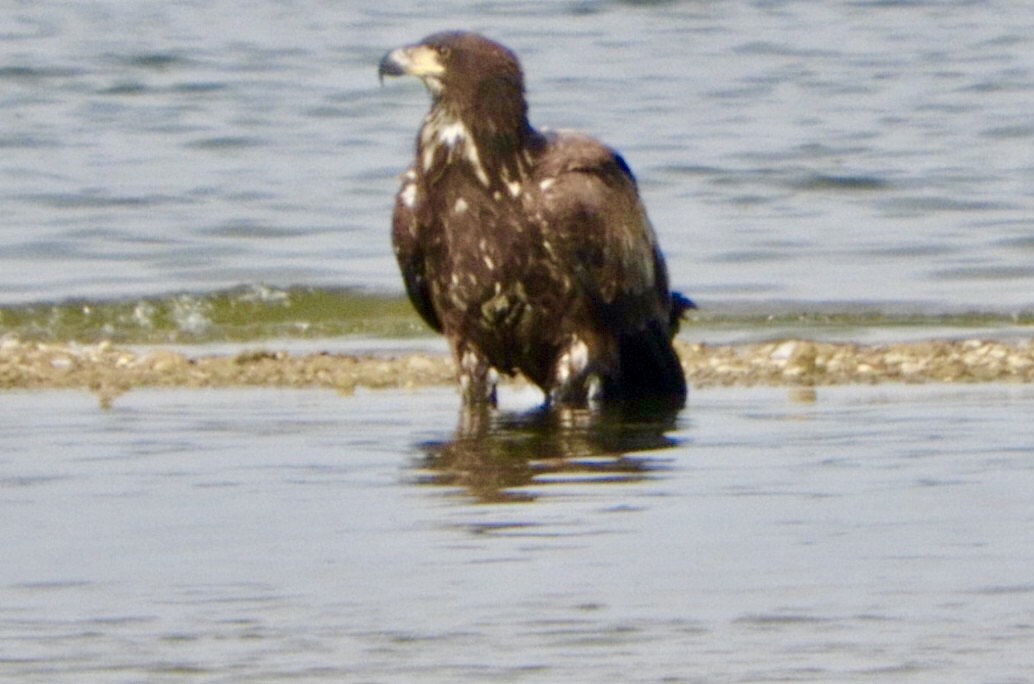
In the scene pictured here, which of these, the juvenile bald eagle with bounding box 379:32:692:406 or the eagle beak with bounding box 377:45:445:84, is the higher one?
the eagle beak with bounding box 377:45:445:84

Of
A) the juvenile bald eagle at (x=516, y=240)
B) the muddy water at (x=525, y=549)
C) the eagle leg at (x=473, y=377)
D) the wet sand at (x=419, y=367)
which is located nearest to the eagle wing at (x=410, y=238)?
the juvenile bald eagle at (x=516, y=240)

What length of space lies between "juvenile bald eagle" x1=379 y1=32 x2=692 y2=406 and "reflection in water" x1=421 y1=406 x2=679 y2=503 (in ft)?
0.72

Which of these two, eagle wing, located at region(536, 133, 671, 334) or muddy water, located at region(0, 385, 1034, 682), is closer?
muddy water, located at region(0, 385, 1034, 682)

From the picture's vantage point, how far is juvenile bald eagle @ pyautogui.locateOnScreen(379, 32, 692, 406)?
9.39 meters

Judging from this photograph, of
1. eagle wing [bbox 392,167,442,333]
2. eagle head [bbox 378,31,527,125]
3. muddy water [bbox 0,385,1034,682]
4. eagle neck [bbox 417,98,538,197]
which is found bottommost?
muddy water [bbox 0,385,1034,682]

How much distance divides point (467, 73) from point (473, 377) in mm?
984

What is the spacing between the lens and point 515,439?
28.3 feet

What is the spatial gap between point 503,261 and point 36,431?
5.08 feet

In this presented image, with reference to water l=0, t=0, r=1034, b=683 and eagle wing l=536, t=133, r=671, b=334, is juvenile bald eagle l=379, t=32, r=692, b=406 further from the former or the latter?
water l=0, t=0, r=1034, b=683

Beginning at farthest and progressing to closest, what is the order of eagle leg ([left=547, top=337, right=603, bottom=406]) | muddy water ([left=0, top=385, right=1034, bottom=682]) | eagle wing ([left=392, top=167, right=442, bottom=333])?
eagle leg ([left=547, top=337, right=603, bottom=406]), eagle wing ([left=392, top=167, right=442, bottom=333]), muddy water ([left=0, top=385, right=1034, bottom=682])

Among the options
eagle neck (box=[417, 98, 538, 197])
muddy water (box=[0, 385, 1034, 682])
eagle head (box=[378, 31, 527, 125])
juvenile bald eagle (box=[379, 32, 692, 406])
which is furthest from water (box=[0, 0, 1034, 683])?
eagle head (box=[378, 31, 527, 125])

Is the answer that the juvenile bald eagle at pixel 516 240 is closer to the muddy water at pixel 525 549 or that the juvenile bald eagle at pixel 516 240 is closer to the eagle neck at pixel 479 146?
the eagle neck at pixel 479 146

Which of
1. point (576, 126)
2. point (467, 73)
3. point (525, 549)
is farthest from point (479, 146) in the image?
point (576, 126)

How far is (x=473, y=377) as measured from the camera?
32.1 feet
